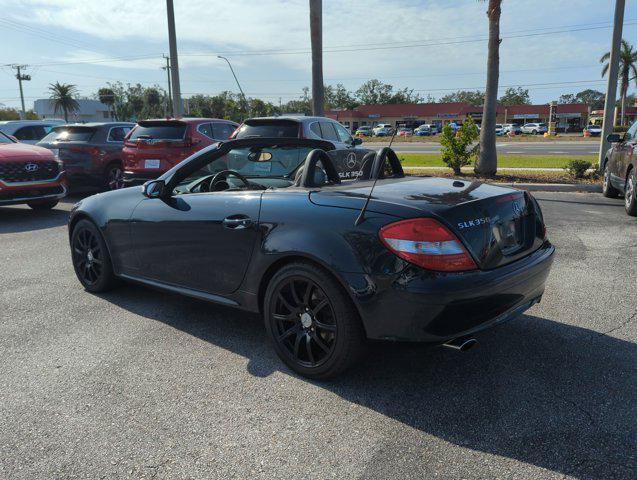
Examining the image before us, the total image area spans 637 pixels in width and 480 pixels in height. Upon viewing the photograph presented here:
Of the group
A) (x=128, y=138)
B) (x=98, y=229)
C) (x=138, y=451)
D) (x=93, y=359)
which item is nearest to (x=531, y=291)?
(x=138, y=451)

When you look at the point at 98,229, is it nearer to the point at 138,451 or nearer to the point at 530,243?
the point at 138,451

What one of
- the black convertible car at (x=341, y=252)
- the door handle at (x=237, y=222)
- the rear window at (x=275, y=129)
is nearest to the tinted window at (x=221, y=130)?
the rear window at (x=275, y=129)

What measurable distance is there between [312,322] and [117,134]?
10.6 meters

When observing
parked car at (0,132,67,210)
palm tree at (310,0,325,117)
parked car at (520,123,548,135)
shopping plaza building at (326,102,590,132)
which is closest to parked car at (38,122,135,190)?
parked car at (0,132,67,210)

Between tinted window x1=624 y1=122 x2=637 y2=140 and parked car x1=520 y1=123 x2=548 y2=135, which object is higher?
tinted window x1=624 y1=122 x2=637 y2=140

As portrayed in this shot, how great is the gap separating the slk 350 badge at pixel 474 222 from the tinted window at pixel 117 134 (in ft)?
35.3

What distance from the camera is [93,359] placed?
3697 mm

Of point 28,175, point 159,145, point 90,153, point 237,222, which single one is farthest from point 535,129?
point 237,222

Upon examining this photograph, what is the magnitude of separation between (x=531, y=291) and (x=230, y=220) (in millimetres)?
2027

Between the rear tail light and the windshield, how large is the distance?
2020 mm

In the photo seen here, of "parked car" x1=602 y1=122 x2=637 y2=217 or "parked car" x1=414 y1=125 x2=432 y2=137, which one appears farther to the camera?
"parked car" x1=414 y1=125 x2=432 y2=137

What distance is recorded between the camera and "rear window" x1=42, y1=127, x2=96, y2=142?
11.9 meters

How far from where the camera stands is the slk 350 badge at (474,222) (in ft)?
9.78

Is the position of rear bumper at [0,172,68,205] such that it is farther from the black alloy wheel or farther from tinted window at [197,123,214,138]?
tinted window at [197,123,214,138]
